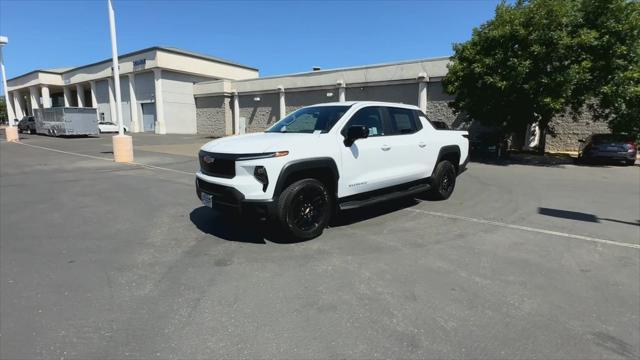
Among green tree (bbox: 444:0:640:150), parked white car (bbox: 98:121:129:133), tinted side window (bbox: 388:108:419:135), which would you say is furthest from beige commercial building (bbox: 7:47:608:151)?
tinted side window (bbox: 388:108:419:135)

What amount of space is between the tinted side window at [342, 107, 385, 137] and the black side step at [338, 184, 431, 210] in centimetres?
98

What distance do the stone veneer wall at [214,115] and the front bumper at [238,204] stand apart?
3149cm

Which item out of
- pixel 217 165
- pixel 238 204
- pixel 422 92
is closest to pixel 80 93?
pixel 422 92

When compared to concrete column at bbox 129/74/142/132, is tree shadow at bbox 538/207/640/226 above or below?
below

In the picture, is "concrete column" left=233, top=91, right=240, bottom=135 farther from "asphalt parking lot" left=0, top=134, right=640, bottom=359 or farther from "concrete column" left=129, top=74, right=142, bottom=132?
"asphalt parking lot" left=0, top=134, right=640, bottom=359

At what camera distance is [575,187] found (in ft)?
32.6

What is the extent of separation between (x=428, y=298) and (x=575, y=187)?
334 inches

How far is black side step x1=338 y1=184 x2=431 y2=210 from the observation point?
544 centimetres

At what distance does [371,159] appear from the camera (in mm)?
5727

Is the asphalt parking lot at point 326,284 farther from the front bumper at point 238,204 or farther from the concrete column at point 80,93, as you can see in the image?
the concrete column at point 80,93

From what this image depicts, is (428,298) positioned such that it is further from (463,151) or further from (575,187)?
(575,187)

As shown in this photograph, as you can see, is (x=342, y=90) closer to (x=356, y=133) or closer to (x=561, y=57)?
(x=561, y=57)

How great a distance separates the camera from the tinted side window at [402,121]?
6398 millimetres

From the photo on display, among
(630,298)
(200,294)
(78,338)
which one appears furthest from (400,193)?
(78,338)
